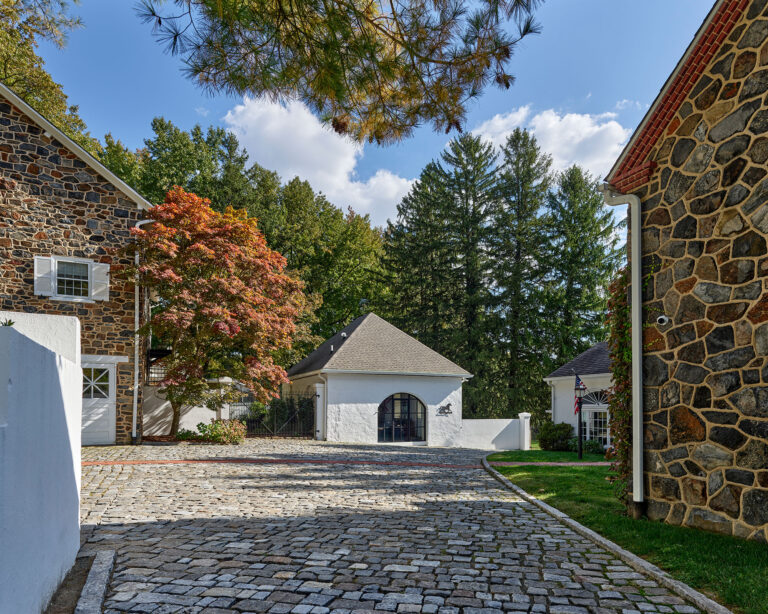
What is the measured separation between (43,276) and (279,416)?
1026 cm

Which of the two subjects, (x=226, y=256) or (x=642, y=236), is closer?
(x=642, y=236)

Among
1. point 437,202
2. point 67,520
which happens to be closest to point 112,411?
point 67,520

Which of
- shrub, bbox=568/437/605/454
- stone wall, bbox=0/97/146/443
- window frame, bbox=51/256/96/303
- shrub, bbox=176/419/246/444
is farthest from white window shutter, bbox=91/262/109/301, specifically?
shrub, bbox=568/437/605/454

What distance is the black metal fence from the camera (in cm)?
2158

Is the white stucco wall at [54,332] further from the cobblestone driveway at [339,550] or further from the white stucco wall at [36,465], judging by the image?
the cobblestone driveway at [339,550]

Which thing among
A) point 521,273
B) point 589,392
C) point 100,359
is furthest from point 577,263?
point 100,359

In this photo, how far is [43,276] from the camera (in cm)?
1480

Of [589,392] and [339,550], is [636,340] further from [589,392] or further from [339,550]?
[589,392]

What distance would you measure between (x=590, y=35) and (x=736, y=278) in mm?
6755

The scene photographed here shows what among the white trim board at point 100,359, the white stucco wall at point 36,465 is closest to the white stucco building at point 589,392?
the white trim board at point 100,359

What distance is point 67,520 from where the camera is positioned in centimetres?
453

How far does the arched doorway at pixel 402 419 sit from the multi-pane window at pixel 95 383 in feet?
33.2

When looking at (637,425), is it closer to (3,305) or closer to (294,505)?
(294,505)

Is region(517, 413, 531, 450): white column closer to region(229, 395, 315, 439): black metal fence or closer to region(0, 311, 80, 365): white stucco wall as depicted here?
region(229, 395, 315, 439): black metal fence
